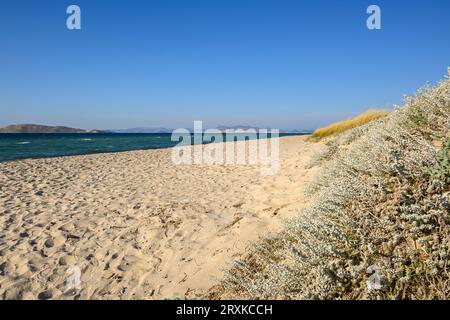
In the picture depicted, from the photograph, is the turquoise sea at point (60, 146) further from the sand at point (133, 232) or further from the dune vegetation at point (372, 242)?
the dune vegetation at point (372, 242)

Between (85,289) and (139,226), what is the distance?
1895mm

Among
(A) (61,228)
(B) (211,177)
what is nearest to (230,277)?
(A) (61,228)

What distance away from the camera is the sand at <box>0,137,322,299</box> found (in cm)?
377

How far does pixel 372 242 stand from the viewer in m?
2.72

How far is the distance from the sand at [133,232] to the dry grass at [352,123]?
823 centimetres

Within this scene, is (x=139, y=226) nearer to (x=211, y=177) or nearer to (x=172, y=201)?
(x=172, y=201)

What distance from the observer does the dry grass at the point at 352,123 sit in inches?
573

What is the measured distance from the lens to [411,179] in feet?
10.3

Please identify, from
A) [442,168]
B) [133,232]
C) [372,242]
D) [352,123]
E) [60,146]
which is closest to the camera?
[372,242]

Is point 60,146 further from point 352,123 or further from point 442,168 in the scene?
point 442,168

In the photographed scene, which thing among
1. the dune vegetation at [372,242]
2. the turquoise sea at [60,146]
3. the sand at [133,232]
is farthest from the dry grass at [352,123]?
the turquoise sea at [60,146]

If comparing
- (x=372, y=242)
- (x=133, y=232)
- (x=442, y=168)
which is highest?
(x=442, y=168)

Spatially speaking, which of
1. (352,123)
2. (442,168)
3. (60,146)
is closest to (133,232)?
(442,168)

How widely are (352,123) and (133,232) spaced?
1435cm
